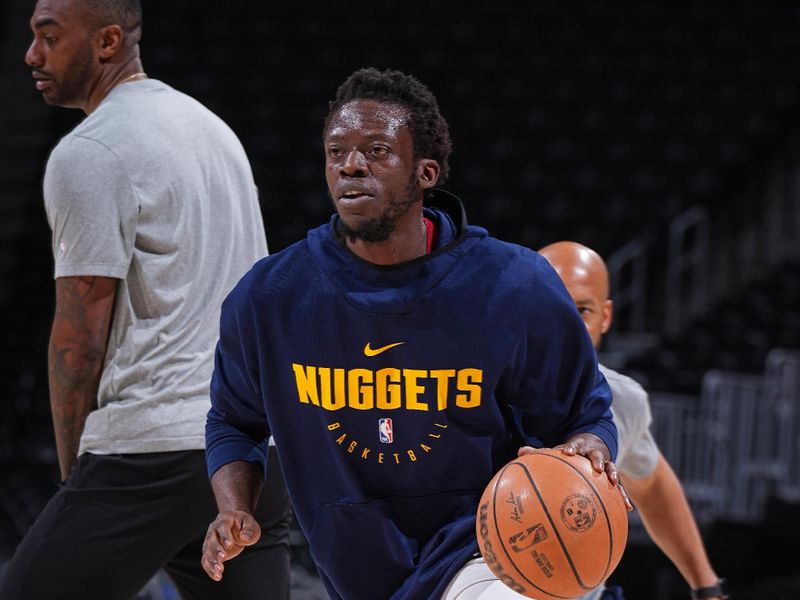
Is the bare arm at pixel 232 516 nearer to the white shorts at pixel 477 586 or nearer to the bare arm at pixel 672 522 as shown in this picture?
the white shorts at pixel 477 586

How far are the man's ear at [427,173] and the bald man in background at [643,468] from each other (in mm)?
963

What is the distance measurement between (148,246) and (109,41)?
0.51 meters

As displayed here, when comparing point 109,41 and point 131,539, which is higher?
point 109,41

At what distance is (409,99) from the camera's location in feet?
8.31

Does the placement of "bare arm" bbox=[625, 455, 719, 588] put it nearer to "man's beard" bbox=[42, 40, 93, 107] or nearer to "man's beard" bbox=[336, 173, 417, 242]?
"man's beard" bbox=[336, 173, 417, 242]

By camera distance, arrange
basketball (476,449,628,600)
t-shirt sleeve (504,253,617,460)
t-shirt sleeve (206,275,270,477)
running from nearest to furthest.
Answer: basketball (476,449,628,600)
t-shirt sleeve (504,253,617,460)
t-shirt sleeve (206,275,270,477)

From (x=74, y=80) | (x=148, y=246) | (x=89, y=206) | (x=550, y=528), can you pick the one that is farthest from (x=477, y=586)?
(x=74, y=80)

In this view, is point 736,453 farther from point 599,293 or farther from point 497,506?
point 497,506

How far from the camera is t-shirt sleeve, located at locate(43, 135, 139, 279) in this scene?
2.76m

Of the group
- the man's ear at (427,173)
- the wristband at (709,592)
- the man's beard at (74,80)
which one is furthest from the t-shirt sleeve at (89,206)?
the wristband at (709,592)

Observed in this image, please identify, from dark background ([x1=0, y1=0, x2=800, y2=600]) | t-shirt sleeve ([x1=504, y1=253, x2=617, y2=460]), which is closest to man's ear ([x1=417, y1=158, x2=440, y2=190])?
t-shirt sleeve ([x1=504, y1=253, x2=617, y2=460])

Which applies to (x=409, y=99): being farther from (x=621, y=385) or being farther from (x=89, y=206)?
(x=621, y=385)

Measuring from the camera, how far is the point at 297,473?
8.75ft

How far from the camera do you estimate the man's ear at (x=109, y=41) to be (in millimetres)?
2951
